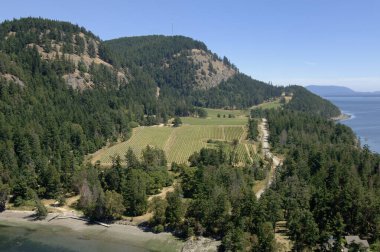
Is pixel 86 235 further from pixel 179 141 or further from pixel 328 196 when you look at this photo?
pixel 179 141

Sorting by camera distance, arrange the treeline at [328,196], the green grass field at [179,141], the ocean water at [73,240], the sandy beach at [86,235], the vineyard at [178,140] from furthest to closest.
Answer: the vineyard at [178,140], the green grass field at [179,141], the sandy beach at [86,235], the ocean water at [73,240], the treeline at [328,196]

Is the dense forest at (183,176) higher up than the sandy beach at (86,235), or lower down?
higher up

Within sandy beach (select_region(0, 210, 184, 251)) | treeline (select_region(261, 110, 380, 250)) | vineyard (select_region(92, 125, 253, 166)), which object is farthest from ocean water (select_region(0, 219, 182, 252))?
vineyard (select_region(92, 125, 253, 166))

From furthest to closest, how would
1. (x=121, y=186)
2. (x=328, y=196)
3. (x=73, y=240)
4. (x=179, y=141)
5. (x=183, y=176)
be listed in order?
1. (x=179, y=141)
2. (x=183, y=176)
3. (x=121, y=186)
4. (x=73, y=240)
5. (x=328, y=196)

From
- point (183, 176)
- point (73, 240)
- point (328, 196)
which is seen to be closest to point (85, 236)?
point (73, 240)

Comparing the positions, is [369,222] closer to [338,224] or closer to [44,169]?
[338,224]

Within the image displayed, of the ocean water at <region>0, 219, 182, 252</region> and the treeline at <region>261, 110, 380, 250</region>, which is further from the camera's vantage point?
the ocean water at <region>0, 219, 182, 252</region>

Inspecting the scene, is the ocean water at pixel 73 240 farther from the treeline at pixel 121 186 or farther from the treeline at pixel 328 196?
the treeline at pixel 328 196

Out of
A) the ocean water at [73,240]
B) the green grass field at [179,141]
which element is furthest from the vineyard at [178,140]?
the ocean water at [73,240]

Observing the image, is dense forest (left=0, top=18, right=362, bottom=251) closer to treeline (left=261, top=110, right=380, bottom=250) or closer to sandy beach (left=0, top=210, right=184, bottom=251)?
treeline (left=261, top=110, right=380, bottom=250)
